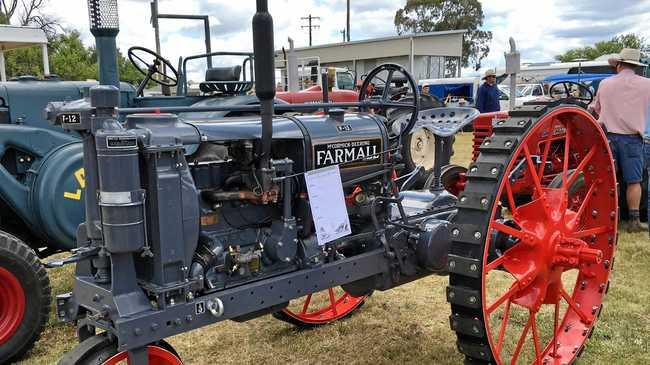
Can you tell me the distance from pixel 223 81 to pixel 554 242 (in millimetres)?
3372

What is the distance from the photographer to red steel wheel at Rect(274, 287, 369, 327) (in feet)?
11.6

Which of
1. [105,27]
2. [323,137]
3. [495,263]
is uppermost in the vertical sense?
[105,27]

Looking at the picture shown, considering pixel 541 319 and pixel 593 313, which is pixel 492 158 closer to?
pixel 593 313

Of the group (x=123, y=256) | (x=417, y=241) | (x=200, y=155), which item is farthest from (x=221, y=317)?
(x=417, y=241)

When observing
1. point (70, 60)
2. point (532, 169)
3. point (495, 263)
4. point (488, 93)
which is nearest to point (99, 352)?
point (495, 263)

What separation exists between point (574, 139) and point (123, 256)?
2.23 metres

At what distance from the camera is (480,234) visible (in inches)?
85.1

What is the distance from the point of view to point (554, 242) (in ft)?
8.47

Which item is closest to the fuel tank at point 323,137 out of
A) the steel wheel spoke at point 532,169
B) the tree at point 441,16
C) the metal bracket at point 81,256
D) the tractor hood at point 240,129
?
the tractor hood at point 240,129

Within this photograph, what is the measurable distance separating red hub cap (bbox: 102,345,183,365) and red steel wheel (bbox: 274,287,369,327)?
140cm

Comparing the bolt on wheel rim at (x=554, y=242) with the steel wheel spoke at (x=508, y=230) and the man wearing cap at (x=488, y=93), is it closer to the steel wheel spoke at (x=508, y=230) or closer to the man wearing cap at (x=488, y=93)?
the steel wheel spoke at (x=508, y=230)

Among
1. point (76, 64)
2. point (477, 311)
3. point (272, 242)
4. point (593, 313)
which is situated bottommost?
point (593, 313)

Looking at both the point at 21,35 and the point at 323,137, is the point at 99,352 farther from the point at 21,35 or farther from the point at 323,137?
the point at 21,35

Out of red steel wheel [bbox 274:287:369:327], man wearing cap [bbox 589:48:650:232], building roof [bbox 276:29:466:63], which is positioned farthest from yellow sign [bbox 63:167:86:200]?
building roof [bbox 276:29:466:63]
